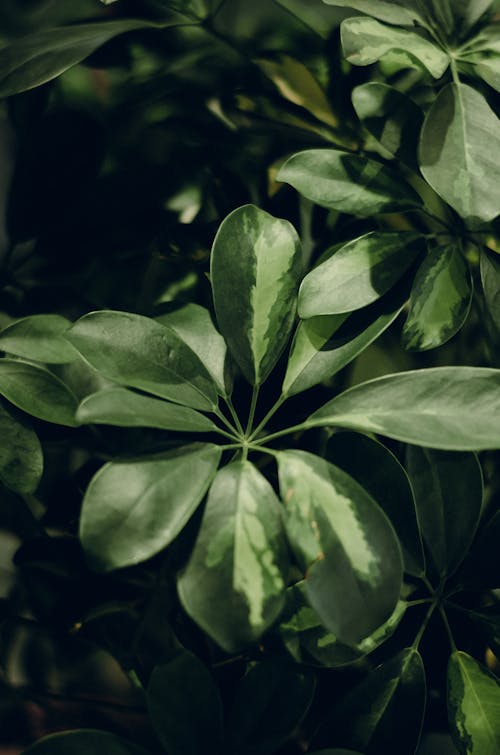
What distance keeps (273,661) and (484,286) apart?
413mm

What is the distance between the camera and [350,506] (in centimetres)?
53

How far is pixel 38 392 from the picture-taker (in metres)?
0.62

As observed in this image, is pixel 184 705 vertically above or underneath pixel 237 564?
underneath

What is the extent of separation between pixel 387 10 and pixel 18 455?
1.89ft

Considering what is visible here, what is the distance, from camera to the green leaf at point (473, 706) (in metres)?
0.61

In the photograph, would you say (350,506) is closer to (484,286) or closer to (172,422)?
(172,422)

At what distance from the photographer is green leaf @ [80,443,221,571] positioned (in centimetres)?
49

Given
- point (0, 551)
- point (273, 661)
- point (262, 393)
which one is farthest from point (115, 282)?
point (273, 661)

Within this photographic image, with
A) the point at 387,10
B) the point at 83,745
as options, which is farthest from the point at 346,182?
the point at 83,745

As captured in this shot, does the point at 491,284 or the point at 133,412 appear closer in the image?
the point at 133,412

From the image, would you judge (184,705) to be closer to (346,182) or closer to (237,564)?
(237,564)

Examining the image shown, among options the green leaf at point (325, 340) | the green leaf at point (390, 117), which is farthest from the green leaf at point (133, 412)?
the green leaf at point (390, 117)

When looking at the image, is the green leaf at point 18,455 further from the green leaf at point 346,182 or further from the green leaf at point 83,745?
the green leaf at point 346,182

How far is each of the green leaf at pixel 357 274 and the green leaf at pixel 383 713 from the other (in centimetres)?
34
